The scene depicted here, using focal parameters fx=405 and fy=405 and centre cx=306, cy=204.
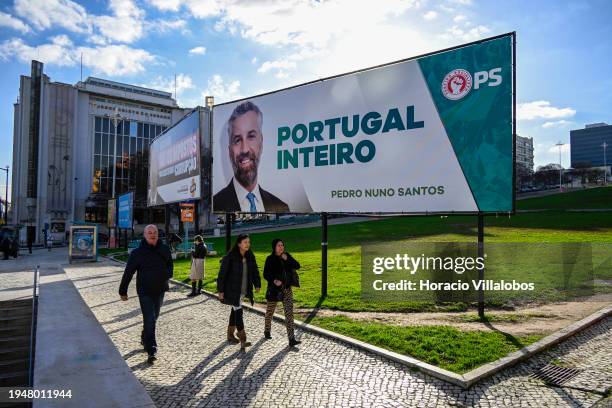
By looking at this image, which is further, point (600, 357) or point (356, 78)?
point (356, 78)

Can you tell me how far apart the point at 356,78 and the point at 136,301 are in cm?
858

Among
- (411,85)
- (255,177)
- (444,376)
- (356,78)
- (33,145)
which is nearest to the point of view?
(444,376)

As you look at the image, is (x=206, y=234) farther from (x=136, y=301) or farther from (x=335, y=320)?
(x=335, y=320)

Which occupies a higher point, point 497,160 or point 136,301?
point 497,160

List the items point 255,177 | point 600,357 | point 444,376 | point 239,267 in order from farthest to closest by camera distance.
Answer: point 255,177
point 239,267
point 600,357
point 444,376

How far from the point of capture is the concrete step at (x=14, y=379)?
25.9 ft

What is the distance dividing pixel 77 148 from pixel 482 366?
2200 inches

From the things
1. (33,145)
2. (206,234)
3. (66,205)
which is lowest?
(206,234)

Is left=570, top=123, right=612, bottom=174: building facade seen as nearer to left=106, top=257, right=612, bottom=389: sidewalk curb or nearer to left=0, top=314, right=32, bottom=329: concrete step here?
left=106, top=257, right=612, bottom=389: sidewalk curb

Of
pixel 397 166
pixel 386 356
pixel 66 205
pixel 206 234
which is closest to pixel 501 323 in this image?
pixel 386 356

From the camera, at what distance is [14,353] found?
8852mm

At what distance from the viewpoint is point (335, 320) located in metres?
8.62

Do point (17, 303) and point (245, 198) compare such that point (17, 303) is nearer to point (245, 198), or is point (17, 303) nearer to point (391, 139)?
point (245, 198)

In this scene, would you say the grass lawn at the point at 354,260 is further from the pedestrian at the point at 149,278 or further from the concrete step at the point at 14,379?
the concrete step at the point at 14,379
